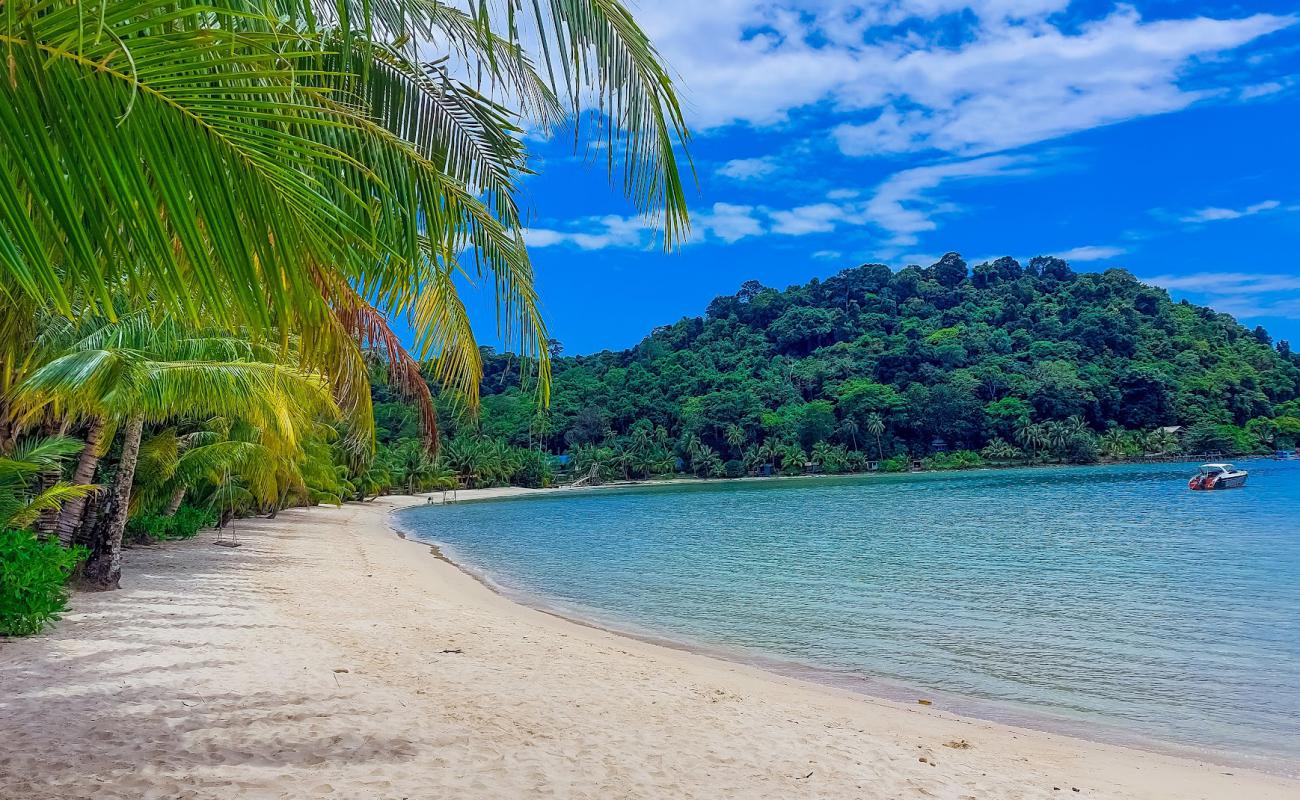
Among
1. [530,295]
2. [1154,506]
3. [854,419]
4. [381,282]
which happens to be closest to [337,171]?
[381,282]

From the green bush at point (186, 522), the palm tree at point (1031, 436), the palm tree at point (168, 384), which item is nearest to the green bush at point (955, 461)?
the palm tree at point (1031, 436)

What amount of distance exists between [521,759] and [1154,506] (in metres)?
37.7

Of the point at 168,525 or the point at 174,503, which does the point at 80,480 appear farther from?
the point at 174,503

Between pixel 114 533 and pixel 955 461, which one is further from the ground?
pixel 114 533

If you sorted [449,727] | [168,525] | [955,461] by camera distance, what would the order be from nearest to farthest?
[449,727], [168,525], [955,461]

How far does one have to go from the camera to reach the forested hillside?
261 ft

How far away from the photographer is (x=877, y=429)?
272ft

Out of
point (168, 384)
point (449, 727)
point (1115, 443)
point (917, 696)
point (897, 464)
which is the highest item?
point (168, 384)

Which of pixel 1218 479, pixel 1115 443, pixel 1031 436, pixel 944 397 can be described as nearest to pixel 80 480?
pixel 1218 479

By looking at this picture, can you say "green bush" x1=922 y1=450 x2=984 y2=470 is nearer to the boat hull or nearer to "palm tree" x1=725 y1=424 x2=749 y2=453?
"palm tree" x1=725 y1=424 x2=749 y2=453

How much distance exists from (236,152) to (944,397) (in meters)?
86.9

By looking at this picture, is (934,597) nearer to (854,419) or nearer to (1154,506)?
(1154,506)

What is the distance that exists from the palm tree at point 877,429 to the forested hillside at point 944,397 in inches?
5.7

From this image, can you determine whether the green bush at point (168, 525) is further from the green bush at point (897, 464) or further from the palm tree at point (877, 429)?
the green bush at point (897, 464)
